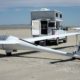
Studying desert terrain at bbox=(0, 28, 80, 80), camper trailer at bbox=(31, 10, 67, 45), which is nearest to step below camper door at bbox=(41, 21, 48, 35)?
camper trailer at bbox=(31, 10, 67, 45)

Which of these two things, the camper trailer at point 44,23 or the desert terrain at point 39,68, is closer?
the desert terrain at point 39,68

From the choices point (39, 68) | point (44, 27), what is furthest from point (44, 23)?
point (39, 68)

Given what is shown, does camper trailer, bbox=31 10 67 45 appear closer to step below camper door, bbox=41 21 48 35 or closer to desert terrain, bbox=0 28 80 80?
step below camper door, bbox=41 21 48 35

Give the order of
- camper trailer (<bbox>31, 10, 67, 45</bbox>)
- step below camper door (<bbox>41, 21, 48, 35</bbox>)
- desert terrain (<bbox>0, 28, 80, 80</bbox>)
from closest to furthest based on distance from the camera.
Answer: desert terrain (<bbox>0, 28, 80, 80</bbox>)
camper trailer (<bbox>31, 10, 67, 45</bbox>)
step below camper door (<bbox>41, 21, 48, 35</bbox>)

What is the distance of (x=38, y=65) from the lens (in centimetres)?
1553

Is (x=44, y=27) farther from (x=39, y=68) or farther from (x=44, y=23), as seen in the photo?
(x=39, y=68)

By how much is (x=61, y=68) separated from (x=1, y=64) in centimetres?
336

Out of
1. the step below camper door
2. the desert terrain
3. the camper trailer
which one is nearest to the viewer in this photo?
the desert terrain

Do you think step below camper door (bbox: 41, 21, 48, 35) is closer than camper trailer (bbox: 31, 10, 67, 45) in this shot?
No

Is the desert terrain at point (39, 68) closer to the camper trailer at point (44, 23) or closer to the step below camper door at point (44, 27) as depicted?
the camper trailer at point (44, 23)

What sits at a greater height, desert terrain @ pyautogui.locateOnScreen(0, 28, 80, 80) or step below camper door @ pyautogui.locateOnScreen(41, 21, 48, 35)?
step below camper door @ pyautogui.locateOnScreen(41, 21, 48, 35)

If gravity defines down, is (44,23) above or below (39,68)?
above

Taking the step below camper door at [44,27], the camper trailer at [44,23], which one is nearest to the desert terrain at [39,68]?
the camper trailer at [44,23]

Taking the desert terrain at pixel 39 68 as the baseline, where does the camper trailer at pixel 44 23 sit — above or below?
above
